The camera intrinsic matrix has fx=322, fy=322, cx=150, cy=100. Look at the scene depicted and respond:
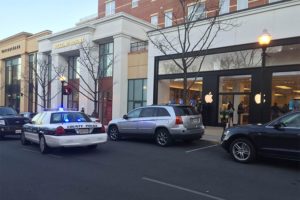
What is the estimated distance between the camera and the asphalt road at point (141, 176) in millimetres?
6328

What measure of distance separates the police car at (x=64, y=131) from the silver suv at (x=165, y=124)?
254cm

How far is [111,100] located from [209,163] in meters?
18.8

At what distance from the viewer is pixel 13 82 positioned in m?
43.3

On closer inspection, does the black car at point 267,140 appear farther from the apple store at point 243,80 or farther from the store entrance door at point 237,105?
the store entrance door at point 237,105

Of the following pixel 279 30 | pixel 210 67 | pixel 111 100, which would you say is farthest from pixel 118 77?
pixel 279 30

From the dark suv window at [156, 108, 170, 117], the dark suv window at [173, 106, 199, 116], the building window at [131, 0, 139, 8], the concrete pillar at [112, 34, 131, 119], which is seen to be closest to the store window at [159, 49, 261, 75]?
the concrete pillar at [112, 34, 131, 119]

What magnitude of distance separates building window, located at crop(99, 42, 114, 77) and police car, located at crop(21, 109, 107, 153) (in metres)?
15.5

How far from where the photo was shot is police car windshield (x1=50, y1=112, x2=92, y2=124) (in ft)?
37.0

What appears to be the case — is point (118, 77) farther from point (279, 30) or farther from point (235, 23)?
point (279, 30)

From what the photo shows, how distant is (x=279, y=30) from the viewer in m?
16.8

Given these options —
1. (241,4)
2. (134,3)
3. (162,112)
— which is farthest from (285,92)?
(134,3)


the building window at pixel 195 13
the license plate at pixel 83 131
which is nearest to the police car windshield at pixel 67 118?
the license plate at pixel 83 131

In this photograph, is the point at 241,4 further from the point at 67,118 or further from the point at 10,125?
the point at 10,125

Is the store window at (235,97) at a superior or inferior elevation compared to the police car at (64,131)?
superior
